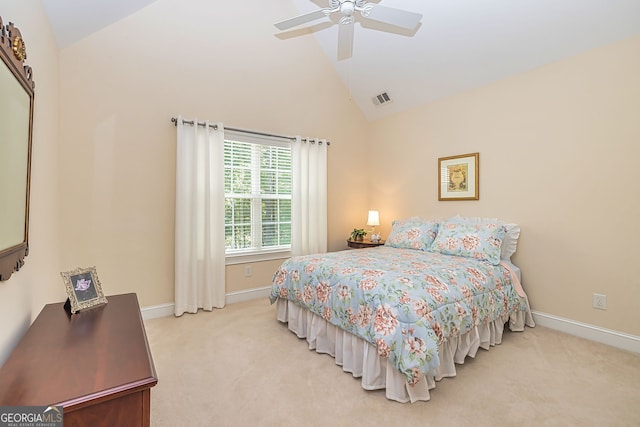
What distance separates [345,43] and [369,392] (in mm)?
3565

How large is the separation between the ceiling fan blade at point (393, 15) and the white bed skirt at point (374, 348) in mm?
2425

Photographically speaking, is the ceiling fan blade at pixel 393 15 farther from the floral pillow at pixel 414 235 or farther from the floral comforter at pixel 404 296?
the floral pillow at pixel 414 235

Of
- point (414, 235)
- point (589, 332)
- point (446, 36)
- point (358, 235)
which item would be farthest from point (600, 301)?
point (446, 36)

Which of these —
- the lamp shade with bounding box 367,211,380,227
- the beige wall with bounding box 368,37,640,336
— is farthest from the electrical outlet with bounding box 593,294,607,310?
the lamp shade with bounding box 367,211,380,227

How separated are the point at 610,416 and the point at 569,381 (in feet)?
1.11

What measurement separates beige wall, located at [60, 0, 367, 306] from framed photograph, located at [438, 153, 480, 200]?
1.98m

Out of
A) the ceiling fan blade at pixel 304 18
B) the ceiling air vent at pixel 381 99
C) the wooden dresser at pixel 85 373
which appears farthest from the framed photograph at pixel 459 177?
the wooden dresser at pixel 85 373

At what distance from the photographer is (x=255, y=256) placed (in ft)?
12.6

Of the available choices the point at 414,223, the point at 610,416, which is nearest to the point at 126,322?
the point at 610,416

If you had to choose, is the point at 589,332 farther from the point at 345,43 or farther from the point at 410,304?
the point at 345,43

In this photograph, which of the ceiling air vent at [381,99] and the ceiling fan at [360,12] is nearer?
the ceiling fan at [360,12]

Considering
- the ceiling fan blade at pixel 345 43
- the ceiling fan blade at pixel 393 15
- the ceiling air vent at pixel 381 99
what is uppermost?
the ceiling fan blade at pixel 345 43

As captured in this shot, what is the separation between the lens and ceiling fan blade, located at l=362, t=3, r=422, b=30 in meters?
2.35

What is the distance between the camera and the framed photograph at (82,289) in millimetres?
1616
